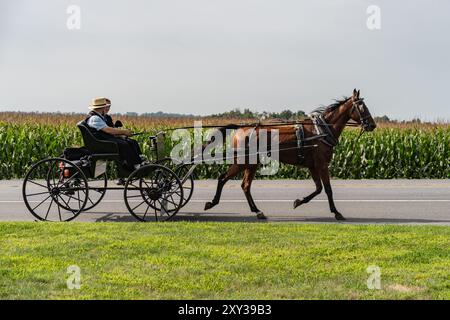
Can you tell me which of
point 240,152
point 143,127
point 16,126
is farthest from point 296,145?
point 16,126

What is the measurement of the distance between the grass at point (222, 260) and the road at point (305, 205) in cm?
144

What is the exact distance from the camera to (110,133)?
11289 mm

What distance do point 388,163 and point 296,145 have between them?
9826mm

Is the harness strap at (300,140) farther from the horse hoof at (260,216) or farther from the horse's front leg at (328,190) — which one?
the horse hoof at (260,216)

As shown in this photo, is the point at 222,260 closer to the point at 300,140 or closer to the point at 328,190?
the point at 328,190

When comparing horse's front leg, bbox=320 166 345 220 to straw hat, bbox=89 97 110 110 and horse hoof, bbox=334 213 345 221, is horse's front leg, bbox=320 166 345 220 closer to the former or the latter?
horse hoof, bbox=334 213 345 221

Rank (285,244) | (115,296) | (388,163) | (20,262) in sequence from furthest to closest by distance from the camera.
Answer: (388,163) < (285,244) < (20,262) < (115,296)

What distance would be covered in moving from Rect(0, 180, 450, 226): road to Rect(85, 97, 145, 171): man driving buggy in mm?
1062

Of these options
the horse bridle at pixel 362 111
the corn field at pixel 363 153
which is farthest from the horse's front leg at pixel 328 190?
the corn field at pixel 363 153

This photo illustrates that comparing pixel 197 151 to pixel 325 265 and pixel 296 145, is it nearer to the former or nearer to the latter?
pixel 296 145

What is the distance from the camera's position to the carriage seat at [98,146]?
11289 millimetres

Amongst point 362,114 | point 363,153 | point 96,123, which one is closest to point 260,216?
point 362,114

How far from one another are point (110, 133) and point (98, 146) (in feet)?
0.94

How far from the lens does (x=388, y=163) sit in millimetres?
21109
